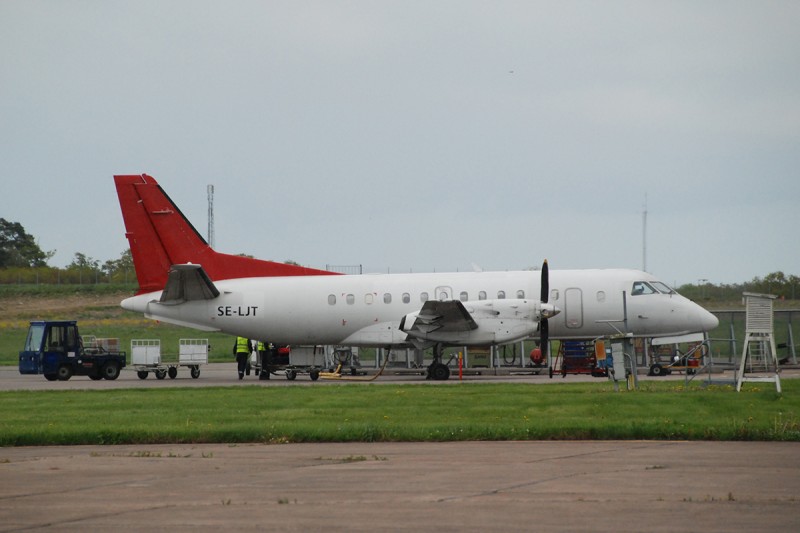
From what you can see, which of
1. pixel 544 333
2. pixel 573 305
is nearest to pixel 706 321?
pixel 573 305

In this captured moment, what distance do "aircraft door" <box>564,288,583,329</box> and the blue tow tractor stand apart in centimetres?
1672

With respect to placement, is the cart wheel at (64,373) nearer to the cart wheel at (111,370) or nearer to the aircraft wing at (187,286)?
the cart wheel at (111,370)

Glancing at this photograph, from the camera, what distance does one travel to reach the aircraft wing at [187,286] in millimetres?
34656

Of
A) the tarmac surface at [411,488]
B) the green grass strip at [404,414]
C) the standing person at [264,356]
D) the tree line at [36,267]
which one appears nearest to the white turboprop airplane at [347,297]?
the standing person at [264,356]

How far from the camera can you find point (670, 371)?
3669 centimetres

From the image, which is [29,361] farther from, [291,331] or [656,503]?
[656,503]

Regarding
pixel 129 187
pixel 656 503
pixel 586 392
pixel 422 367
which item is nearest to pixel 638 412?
pixel 586 392

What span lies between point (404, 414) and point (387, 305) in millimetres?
16452

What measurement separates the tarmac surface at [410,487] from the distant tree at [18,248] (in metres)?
112

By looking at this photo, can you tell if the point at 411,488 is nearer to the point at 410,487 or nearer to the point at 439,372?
the point at 410,487

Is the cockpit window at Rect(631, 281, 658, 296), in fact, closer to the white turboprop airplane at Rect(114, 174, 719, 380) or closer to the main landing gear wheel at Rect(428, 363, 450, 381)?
the white turboprop airplane at Rect(114, 174, 719, 380)

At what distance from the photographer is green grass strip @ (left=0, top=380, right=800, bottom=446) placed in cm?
1616

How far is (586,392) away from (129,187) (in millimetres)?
19869

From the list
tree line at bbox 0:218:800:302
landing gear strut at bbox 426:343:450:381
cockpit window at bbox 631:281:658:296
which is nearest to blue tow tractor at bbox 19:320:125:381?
landing gear strut at bbox 426:343:450:381
